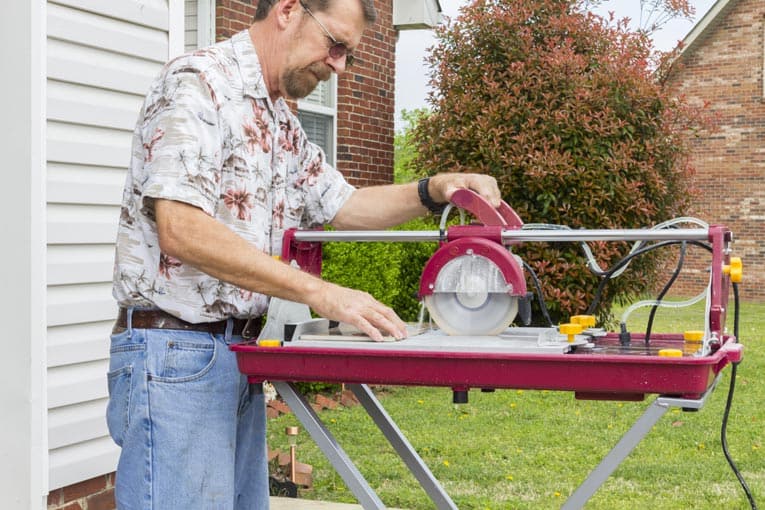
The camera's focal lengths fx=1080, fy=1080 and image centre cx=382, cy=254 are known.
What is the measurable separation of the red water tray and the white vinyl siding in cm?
196

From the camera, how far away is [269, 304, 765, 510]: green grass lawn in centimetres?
561

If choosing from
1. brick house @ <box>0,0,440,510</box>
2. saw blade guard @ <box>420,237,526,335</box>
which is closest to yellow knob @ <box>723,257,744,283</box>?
saw blade guard @ <box>420,237,526,335</box>

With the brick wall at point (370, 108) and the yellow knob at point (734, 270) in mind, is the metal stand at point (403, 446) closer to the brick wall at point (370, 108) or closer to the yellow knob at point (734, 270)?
the yellow knob at point (734, 270)

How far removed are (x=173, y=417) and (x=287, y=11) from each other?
104 cm

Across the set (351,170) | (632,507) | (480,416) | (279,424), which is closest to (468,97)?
(351,170)

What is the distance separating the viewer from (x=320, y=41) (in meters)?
2.72

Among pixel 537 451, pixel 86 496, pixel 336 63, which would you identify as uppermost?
pixel 336 63

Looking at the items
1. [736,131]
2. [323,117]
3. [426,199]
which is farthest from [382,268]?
[736,131]

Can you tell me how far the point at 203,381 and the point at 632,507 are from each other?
11.2 ft

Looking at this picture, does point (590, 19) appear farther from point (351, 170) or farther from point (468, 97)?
point (351, 170)

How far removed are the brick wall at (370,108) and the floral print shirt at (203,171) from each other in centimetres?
707

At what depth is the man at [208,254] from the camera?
2418 mm

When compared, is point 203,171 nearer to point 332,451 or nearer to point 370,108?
point 332,451

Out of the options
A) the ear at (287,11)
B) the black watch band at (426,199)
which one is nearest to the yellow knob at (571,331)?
the black watch band at (426,199)
